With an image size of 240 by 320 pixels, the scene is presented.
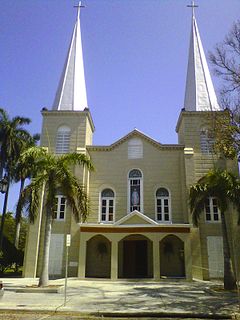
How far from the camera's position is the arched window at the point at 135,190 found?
25.4 meters

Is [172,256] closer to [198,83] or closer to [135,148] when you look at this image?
[135,148]

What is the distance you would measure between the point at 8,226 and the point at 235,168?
27.9m

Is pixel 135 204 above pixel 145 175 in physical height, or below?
below

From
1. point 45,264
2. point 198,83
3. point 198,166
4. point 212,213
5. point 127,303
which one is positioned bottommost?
point 127,303

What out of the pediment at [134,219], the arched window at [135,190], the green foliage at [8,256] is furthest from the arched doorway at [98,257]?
the green foliage at [8,256]

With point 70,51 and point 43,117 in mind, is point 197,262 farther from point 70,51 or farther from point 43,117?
point 70,51

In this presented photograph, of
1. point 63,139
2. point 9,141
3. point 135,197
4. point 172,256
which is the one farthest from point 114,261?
point 9,141

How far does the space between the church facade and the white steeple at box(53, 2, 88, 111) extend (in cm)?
10

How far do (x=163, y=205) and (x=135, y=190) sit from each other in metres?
2.47

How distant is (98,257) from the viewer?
24.3m

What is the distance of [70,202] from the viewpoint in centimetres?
1741

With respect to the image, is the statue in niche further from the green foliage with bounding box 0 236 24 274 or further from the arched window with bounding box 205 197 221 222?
the green foliage with bounding box 0 236 24 274

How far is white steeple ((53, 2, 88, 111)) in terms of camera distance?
28422 millimetres

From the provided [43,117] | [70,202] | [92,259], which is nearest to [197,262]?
[92,259]
